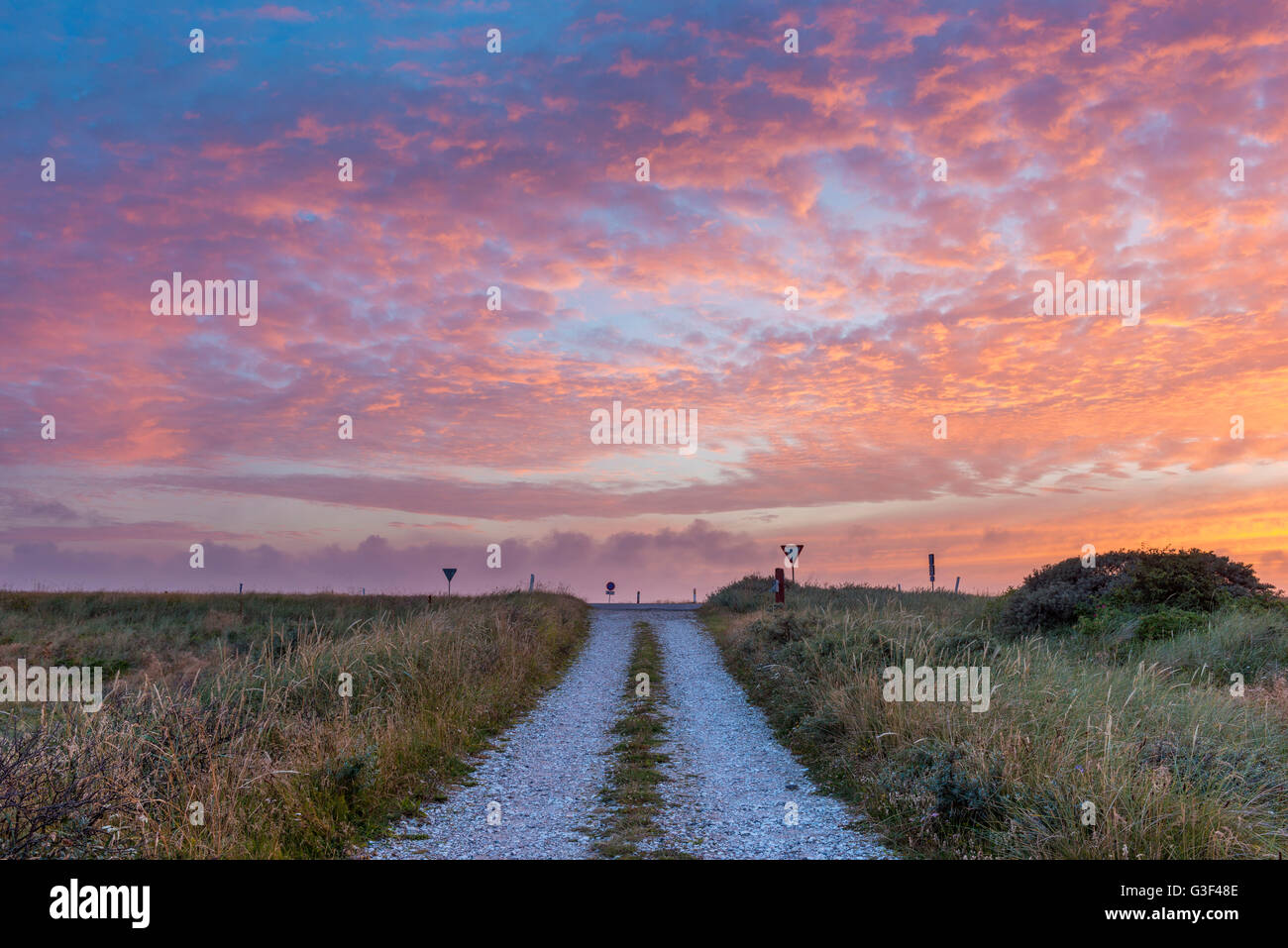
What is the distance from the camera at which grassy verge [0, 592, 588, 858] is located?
261 inches

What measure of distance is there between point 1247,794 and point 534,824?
25.3 feet

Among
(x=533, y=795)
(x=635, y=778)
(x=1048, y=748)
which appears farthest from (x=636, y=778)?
(x=1048, y=748)

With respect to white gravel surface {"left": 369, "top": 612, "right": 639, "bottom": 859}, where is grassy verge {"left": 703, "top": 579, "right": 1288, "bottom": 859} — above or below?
above

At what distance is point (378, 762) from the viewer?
384 inches

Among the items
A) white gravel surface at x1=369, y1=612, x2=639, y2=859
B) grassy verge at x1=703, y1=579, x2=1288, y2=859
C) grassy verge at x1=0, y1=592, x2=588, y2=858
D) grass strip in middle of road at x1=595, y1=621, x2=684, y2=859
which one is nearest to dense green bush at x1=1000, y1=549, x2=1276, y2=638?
grassy verge at x1=703, y1=579, x2=1288, y2=859

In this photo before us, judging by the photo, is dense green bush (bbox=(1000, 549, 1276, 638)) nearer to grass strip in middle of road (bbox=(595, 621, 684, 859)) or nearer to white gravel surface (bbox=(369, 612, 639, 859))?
grass strip in middle of road (bbox=(595, 621, 684, 859))

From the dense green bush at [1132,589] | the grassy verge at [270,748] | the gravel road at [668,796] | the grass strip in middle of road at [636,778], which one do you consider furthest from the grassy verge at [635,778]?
the dense green bush at [1132,589]

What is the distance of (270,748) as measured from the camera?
31.8ft

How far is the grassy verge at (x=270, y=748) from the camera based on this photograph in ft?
21.7

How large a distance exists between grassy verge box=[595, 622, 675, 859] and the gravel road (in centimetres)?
17

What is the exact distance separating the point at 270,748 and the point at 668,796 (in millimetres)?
5043

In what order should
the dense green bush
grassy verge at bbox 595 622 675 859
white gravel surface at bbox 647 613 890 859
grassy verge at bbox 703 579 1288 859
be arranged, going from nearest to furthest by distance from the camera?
grassy verge at bbox 703 579 1288 859
white gravel surface at bbox 647 613 890 859
grassy verge at bbox 595 622 675 859
the dense green bush
